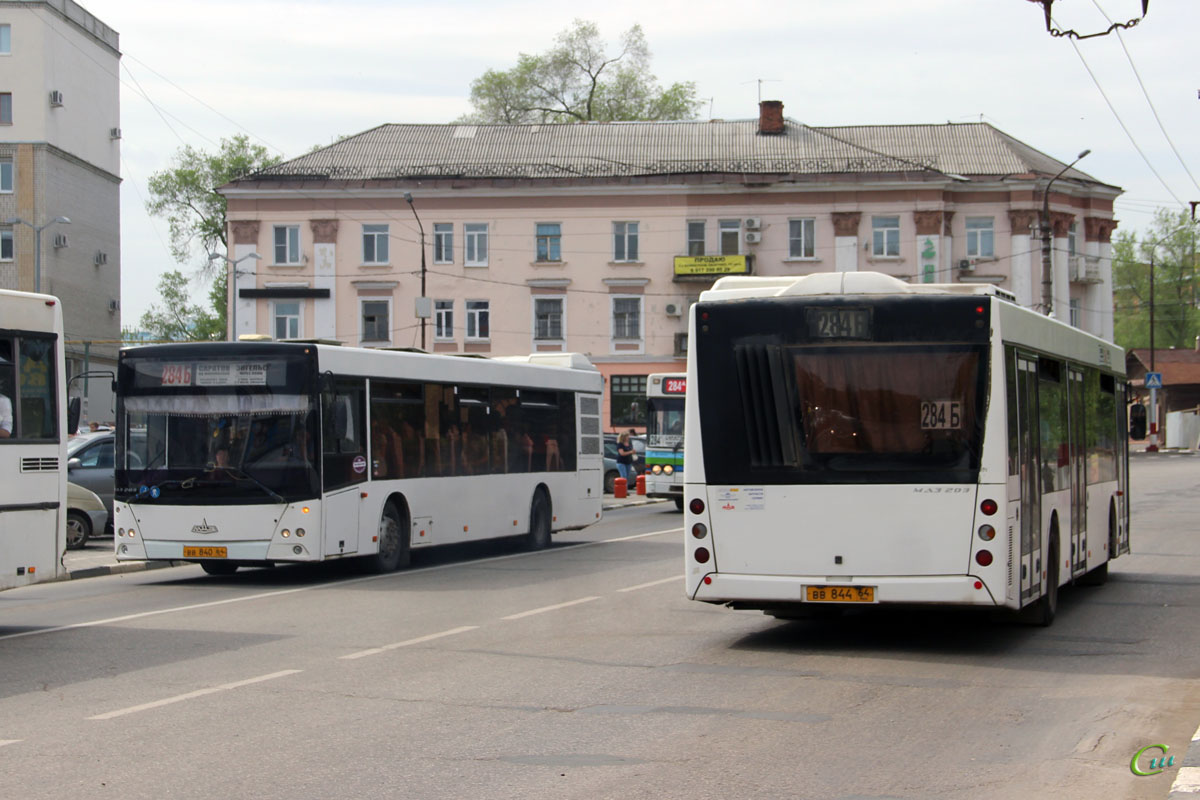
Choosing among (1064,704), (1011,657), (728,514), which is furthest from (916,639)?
(1064,704)

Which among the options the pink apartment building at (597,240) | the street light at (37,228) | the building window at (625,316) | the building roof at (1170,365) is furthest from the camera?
the building roof at (1170,365)

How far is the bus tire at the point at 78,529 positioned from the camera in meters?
23.2

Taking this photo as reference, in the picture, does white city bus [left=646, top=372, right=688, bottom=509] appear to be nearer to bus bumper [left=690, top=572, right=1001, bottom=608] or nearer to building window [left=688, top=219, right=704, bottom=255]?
bus bumper [left=690, top=572, right=1001, bottom=608]

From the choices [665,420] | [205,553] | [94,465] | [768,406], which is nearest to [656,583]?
[205,553]

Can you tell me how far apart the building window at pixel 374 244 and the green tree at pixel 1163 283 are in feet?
171

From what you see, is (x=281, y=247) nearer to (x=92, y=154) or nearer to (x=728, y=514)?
(x=92, y=154)

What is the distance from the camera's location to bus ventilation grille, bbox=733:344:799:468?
11.6m

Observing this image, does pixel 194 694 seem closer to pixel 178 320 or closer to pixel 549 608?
pixel 549 608

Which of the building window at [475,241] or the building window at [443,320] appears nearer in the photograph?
the building window at [443,320]

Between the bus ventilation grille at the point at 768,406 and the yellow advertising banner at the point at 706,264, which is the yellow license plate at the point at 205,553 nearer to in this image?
the bus ventilation grille at the point at 768,406

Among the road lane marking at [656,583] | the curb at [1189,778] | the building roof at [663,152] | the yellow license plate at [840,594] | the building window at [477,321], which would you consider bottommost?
the road lane marking at [656,583]

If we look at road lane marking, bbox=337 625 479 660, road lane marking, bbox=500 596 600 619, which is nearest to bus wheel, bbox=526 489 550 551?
road lane marking, bbox=500 596 600 619

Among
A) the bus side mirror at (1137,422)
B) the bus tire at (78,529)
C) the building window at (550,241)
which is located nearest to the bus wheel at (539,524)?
the bus tire at (78,529)

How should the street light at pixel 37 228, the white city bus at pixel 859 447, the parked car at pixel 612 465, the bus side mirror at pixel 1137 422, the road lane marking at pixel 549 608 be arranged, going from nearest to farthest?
the white city bus at pixel 859 447, the road lane marking at pixel 549 608, the bus side mirror at pixel 1137 422, the parked car at pixel 612 465, the street light at pixel 37 228
